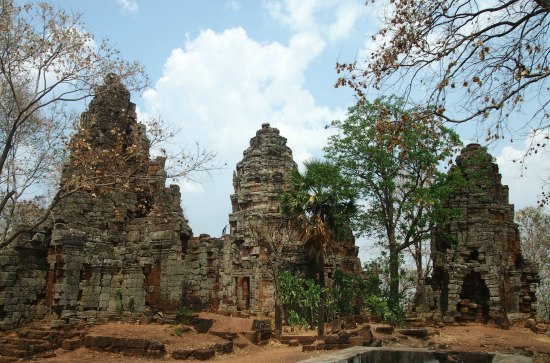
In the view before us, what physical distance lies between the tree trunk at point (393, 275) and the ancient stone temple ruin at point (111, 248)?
790cm

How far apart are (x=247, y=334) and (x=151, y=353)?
12.4 feet

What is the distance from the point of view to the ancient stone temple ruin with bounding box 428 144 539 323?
21.5 meters

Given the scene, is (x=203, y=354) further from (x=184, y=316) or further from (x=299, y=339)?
(x=184, y=316)

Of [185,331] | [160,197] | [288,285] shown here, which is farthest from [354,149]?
[185,331]

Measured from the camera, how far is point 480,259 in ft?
71.9

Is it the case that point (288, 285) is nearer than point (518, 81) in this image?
No

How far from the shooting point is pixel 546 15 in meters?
9.16

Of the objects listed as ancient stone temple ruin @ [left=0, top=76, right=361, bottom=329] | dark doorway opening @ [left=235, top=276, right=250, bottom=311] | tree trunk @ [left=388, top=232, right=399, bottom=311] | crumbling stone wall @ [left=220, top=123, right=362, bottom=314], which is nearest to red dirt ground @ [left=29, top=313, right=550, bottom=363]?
ancient stone temple ruin @ [left=0, top=76, right=361, bottom=329]

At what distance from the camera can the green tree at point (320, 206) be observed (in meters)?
21.8

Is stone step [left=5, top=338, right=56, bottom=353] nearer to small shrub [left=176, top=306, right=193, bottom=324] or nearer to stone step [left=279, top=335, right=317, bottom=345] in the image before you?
small shrub [left=176, top=306, right=193, bottom=324]

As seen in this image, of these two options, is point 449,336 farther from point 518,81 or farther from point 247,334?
point 518,81

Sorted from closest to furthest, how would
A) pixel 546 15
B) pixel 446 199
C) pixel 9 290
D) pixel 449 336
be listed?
pixel 546 15 → pixel 9 290 → pixel 449 336 → pixel 446 199

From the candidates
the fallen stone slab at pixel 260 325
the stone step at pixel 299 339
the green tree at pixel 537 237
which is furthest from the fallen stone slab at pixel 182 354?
the green tree at pixel 537 237

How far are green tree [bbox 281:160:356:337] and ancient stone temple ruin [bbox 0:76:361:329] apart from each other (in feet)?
14.3
